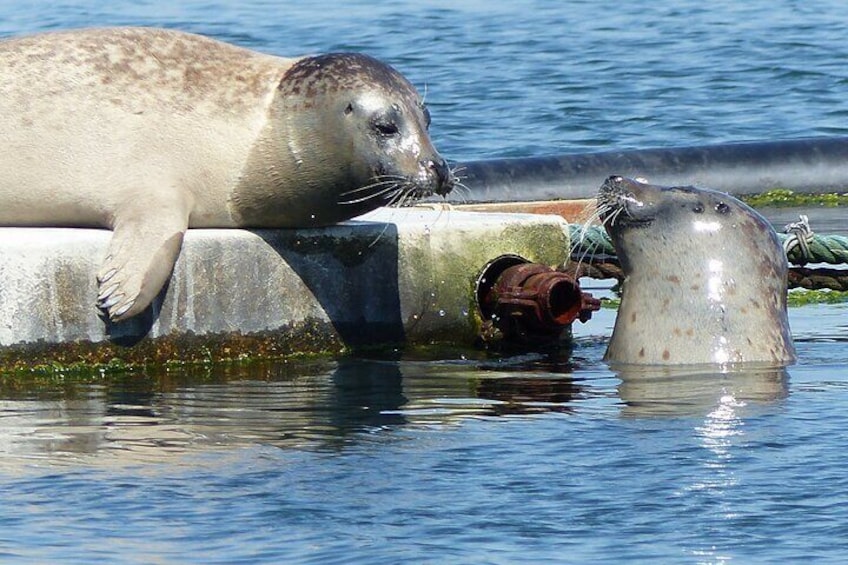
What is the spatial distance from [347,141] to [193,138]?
57 cm

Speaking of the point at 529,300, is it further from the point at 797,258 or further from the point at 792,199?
the point at 792,199

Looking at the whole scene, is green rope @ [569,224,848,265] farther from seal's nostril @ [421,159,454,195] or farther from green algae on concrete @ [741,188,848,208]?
green algae on concrete @ [741,188,848,208]

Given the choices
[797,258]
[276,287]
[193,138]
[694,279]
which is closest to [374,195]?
[276,287]

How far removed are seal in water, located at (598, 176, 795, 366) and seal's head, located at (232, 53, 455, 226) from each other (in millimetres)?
814

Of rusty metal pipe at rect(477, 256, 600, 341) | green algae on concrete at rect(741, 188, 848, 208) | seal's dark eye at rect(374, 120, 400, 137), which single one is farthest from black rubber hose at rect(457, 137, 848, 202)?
seal's dark eye at rect(374, 120, 400, 137)

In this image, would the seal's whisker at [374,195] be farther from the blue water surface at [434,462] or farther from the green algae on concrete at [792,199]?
the green algae on concrete at [792,199]

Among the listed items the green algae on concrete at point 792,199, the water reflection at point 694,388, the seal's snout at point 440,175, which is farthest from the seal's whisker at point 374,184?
the green algae on concrete at point 792,199

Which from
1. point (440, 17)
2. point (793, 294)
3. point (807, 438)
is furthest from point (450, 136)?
point (807, 438)

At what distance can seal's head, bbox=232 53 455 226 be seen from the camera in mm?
7312

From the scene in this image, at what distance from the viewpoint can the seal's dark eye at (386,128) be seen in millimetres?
7355

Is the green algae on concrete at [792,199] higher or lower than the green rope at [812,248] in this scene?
higher

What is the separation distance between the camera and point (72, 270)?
715cm

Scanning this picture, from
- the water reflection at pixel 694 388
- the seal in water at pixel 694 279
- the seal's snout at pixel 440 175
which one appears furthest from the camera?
the seal in water at pixel 694 279

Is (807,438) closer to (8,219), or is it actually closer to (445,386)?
(445,386)
